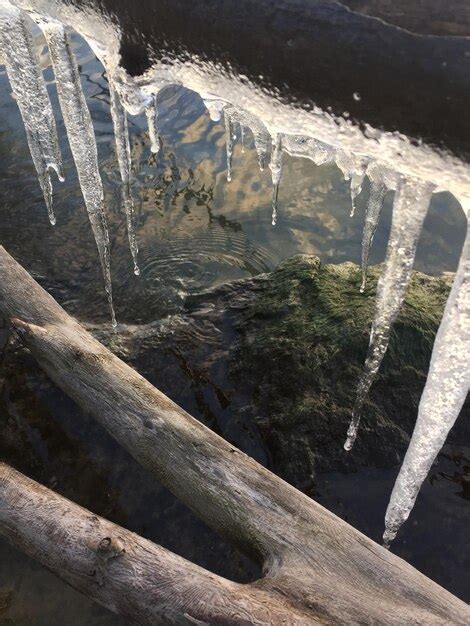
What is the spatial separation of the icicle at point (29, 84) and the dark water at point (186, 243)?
4.09 feet

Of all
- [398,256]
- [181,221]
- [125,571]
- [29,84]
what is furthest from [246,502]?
[181,221]

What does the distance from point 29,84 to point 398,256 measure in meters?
2.33

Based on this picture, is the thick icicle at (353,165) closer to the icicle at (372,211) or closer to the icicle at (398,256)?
the icicle at (398,256)

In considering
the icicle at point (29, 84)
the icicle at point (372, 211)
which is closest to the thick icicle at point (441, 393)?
the icicle at point (372, 211)

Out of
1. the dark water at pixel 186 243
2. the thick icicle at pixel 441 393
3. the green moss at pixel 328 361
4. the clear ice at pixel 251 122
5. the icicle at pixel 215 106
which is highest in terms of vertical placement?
the icicle at pixel 215 106

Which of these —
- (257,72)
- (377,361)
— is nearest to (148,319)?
(377,361)

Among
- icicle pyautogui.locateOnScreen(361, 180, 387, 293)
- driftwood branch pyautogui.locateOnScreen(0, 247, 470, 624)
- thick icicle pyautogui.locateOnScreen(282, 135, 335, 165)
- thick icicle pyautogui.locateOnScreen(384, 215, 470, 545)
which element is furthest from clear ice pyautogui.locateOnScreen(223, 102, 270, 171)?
driftwood branch pyautogui.locateOnScreen(0, 247, 470, 624)

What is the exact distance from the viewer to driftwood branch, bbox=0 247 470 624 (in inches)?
99.3

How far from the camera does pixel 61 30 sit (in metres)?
2.44

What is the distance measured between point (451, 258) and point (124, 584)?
16.0 feet

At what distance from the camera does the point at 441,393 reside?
2559mm

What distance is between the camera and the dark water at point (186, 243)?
3525mm

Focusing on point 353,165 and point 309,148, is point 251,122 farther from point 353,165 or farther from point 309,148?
point 353,165

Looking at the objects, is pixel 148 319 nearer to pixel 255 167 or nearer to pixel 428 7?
pixel 255 167
